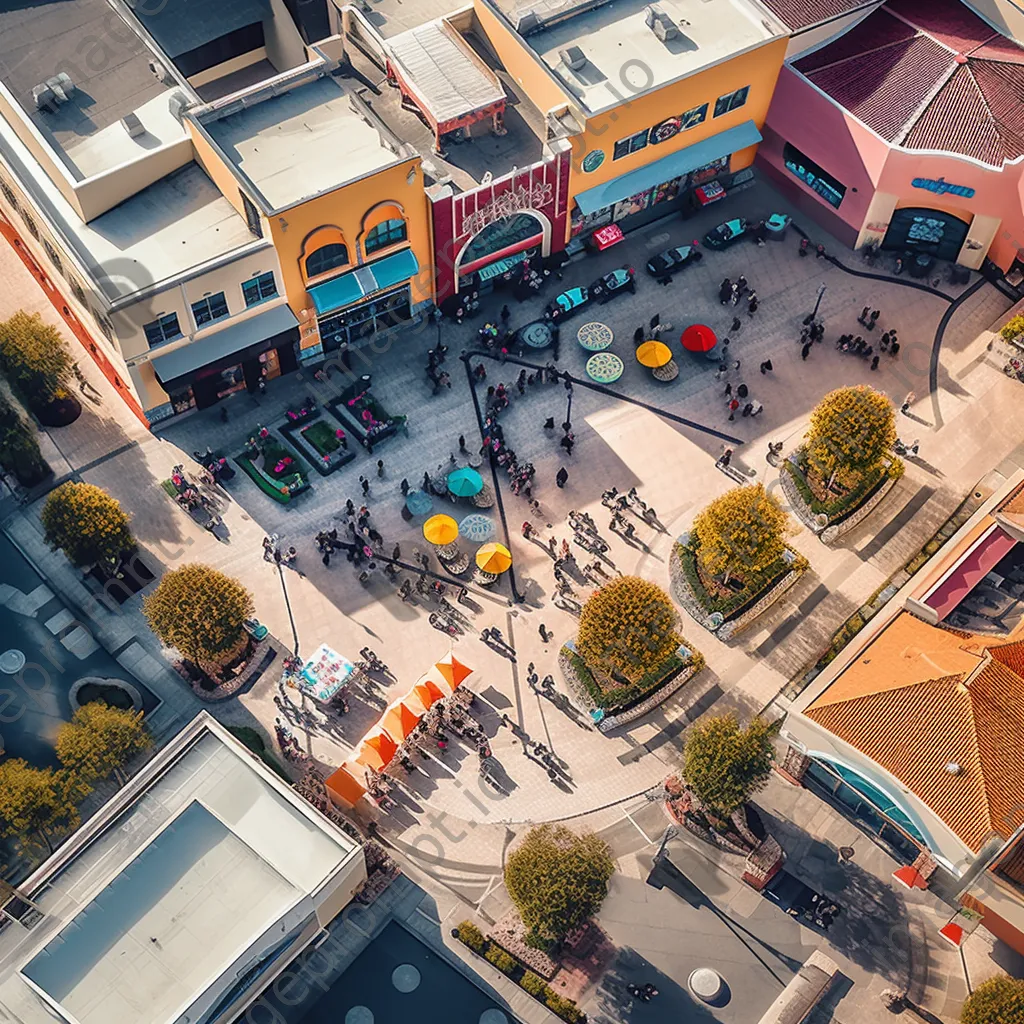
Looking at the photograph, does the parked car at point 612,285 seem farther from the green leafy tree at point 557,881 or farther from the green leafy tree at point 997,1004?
the green leafy tree at point 997,1004

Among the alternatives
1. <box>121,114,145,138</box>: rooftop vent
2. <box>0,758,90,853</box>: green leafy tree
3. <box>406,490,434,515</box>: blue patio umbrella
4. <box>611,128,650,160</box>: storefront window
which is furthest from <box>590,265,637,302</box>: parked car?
<box>0,758,90,853</box>: green leafy tree

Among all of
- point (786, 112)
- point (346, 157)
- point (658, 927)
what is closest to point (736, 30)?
point (786, 112)

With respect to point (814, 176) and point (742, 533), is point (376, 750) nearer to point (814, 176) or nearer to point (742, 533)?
point (742, 533)

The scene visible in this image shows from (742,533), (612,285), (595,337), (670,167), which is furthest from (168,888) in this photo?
(670,167)

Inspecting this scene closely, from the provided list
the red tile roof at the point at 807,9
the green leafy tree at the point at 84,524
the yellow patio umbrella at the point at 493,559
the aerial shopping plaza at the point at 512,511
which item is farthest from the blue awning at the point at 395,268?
the red tile roof at the point at 807,9

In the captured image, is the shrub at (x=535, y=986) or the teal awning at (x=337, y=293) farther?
the teal awning at (x=337, y=293)

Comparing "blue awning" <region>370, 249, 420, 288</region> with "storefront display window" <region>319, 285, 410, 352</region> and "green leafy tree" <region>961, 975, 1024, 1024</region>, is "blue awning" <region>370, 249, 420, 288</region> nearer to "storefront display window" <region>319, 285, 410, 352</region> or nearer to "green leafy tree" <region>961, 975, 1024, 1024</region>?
"storefront display window" <region>319, 285, 410, 352</region>
